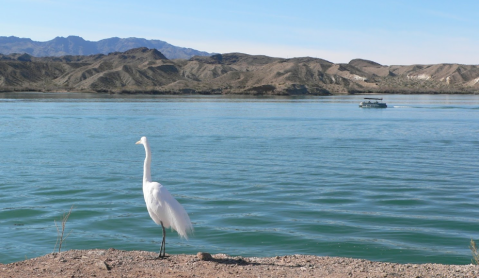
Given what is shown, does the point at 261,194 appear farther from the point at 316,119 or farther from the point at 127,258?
the point at 316,119

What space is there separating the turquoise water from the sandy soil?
2.60 metres

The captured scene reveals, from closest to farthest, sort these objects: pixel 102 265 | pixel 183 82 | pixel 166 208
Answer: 1. pixel 102 265
2. pixel 166 208
3. pixel 183 82

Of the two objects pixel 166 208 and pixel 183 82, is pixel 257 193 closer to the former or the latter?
pixel 166 208

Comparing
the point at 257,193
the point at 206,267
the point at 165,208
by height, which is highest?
the point at 165,208

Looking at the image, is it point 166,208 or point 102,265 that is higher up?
point 166,208

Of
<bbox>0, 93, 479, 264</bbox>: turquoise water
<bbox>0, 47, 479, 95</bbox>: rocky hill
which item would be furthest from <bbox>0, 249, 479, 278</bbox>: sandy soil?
<bbox>0, 47, 479, 95</bbox>: rocky hill

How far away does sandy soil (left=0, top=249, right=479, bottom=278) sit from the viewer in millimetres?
8344

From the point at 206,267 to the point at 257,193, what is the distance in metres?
10.1

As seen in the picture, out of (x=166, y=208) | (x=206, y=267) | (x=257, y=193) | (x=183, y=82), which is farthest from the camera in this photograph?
(x=183, y=82)

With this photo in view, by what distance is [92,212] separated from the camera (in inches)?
629

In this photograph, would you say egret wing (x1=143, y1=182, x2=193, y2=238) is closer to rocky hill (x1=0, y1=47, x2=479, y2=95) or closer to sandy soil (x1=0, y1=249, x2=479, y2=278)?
sandy soil (x1=0, y1=249, x2=479, y2=278)

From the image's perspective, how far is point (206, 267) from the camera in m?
8.80

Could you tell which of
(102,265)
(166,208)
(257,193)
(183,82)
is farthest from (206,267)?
(183,82)

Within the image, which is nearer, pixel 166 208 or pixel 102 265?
pixel 102 265
